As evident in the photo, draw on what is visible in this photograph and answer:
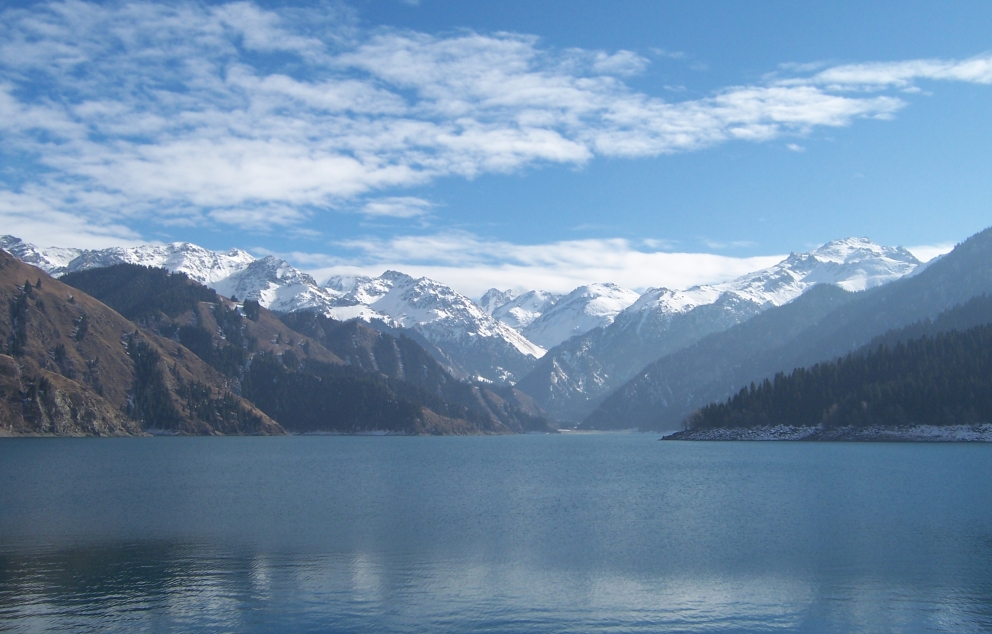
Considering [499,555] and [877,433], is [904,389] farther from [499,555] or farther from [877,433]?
[499,555]

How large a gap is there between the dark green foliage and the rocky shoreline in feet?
5.83

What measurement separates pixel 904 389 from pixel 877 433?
39.0 feet

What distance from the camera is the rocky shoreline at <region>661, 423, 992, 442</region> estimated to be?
159m

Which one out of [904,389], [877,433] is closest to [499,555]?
[877,433]

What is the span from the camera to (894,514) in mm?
64000

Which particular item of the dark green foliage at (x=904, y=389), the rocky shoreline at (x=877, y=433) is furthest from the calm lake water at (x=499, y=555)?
the dark green foliage at (x=904, y=389)

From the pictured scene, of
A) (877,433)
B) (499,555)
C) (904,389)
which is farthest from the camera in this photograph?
(904,389)

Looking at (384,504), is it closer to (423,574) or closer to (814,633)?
(423,574)

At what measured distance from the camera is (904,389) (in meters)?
174

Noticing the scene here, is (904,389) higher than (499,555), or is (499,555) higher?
(904,389)

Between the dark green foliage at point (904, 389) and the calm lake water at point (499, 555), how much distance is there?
265ft

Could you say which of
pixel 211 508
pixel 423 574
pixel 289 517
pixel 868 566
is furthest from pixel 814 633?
pixel 211 508

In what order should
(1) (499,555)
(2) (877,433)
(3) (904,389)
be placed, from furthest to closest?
1. (3) (904,389)
2. (2) (877,433)
3. (1) (499,555)

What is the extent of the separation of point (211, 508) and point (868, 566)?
52297 mm
